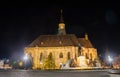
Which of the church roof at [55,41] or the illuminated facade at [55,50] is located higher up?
the church roof at [55,41]

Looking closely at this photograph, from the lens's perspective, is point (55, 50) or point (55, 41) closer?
point (55, 50)

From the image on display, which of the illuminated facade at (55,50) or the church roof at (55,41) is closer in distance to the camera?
the illuminated facade at (55,50)

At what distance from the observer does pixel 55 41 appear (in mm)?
86000

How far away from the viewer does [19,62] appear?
91938 mm

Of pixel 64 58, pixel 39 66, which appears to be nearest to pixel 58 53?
pixel 64 58

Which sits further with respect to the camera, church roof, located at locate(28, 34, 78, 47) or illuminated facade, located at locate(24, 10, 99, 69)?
church roof, located at locate(28, 34, 78, 47)

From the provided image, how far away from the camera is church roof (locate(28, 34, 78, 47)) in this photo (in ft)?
277

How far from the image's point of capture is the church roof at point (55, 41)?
84375 millimetres

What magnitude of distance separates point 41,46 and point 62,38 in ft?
29.5

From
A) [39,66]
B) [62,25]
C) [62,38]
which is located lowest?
[39,66]

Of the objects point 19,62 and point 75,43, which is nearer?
point 75,43

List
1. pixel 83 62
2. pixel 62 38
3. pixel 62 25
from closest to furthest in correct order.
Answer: pixel 83 62 → pixel 62 38 → pixel 62 25

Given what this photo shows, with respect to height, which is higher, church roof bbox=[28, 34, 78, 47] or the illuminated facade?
church roof bbox=[28, 34, 78, 47]

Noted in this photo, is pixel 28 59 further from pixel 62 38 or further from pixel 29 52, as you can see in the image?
pixel 62 38
